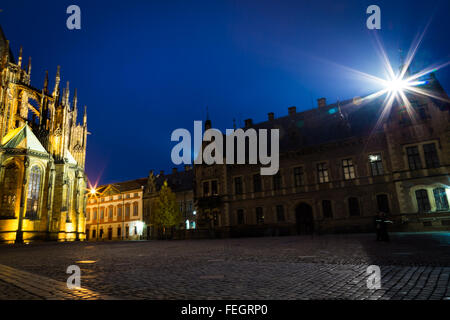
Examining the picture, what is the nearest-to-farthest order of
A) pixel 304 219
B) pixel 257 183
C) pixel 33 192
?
pixel 304 219 < pixel 33 192 < pixel 257 183

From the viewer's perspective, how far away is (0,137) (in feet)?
97.7

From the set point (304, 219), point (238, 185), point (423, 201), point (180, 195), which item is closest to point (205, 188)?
point (238, 185)

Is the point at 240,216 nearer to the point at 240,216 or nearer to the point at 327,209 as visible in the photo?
the point at 240,216

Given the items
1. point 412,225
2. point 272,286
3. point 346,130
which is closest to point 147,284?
point 272,286

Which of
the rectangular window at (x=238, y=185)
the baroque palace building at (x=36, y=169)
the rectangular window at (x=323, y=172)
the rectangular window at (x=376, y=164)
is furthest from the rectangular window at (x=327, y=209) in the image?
the baroque palace building at (x=36, y=169)

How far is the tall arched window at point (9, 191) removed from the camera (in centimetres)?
2957

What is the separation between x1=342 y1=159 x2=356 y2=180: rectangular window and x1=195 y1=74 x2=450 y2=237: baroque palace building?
0.09 m

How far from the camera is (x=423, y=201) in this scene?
24219 millimetres

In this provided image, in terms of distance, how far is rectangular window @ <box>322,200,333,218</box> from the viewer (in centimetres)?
2906

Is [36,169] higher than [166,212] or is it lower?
higher

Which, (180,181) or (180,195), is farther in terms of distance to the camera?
(180,181)

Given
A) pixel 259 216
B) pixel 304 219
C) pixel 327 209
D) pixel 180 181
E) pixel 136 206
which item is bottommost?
pixel 304 219

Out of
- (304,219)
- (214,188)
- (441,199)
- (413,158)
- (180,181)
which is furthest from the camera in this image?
(180,181)

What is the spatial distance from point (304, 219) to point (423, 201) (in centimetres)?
1101
